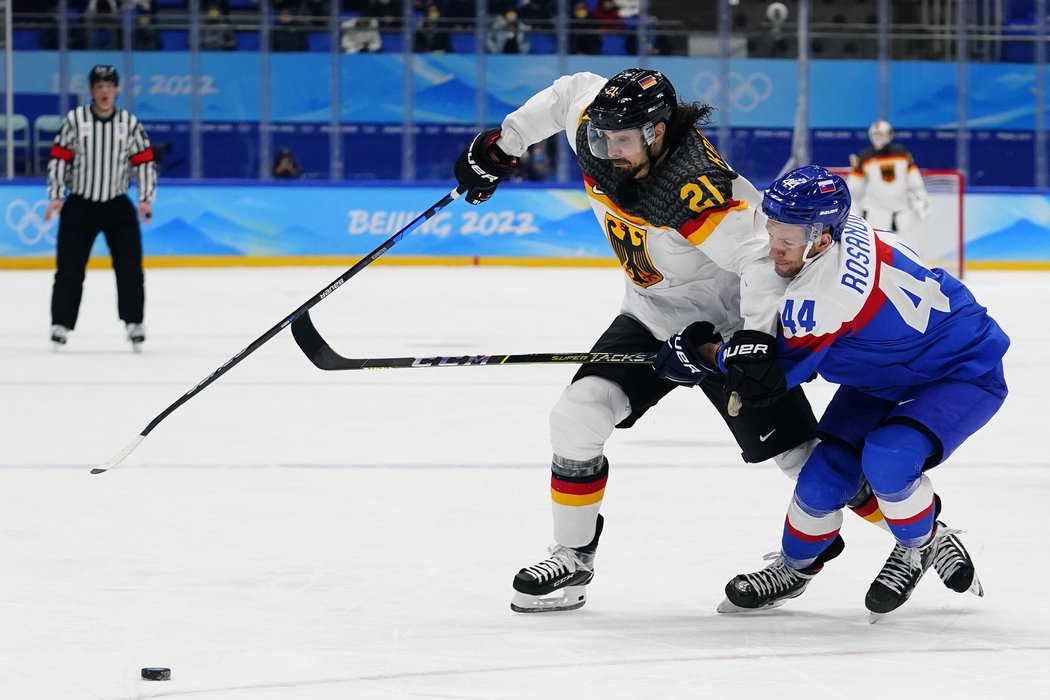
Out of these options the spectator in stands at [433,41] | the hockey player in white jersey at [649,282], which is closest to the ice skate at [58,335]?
the hockey player in white jersey at [649,282]

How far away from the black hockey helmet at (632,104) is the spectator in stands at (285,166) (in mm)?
11443

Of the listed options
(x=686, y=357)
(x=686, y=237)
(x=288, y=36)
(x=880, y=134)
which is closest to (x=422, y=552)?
(x=686, y=357)

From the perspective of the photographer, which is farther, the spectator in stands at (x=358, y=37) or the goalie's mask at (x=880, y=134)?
the spectator in stands at (x=358, y=37)

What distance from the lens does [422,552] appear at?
3500 millimetres

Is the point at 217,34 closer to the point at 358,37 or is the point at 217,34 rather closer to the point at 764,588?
the point at 358,37

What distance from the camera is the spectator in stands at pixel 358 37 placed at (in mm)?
14688

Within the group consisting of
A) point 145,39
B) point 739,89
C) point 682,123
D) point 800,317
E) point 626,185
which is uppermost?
point 145,39

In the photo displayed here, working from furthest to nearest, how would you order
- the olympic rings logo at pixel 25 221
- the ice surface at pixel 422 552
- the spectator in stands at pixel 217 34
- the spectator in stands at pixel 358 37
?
the spectator in stands at pixel 358 37 → the spectator in stands at pixel 217 34 → the olympic rings logo at pixel 25 221 → the ice surface at pixel 422 552

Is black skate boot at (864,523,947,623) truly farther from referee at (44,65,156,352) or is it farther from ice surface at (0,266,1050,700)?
referee at (44,65,156,352)

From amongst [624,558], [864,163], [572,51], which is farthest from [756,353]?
[572,51]

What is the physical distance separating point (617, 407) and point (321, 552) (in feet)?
2.66

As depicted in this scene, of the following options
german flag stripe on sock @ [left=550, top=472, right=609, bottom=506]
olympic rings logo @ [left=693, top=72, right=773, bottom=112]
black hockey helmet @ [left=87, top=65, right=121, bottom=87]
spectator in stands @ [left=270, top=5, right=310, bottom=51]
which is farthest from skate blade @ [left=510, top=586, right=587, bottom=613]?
spectator in stands @ [left=270, top=5, right=310, bottom=51]

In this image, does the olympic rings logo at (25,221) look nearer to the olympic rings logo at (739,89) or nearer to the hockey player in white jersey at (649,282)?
the olympic rings logo at (739,89)

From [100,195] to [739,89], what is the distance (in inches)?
338
